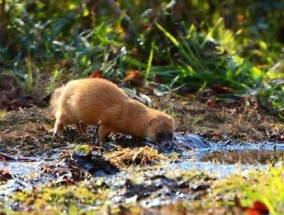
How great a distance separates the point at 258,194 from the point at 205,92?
538 centimetres

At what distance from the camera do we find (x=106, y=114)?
26.4ft

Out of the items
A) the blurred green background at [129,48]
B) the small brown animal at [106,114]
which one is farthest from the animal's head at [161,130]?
the blurred green background at [129,48]

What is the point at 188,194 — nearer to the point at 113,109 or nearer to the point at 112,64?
the point at 113,109

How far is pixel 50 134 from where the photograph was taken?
8.12m

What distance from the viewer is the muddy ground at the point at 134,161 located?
520 cm

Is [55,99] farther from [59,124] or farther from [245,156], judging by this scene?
[245,156]

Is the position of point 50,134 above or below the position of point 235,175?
below

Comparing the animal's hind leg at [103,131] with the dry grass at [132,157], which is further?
the animal's hind leg at [103,131]

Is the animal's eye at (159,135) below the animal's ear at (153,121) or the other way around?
below

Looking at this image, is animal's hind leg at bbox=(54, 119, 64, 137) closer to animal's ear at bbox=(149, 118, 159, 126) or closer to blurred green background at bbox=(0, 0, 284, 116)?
animal's ear at bbox=(149, 118, 159, 126)

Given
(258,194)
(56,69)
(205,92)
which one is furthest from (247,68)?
(258,194)

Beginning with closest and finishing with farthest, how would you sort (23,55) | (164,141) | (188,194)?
1. (188,194)
2. (164,141)
3. (23,55)

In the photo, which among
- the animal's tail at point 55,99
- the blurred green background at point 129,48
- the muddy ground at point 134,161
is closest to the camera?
the muddy ground at point 134,161

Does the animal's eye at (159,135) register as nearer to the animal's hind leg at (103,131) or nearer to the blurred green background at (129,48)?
the animal's hind leg at (103,131)
